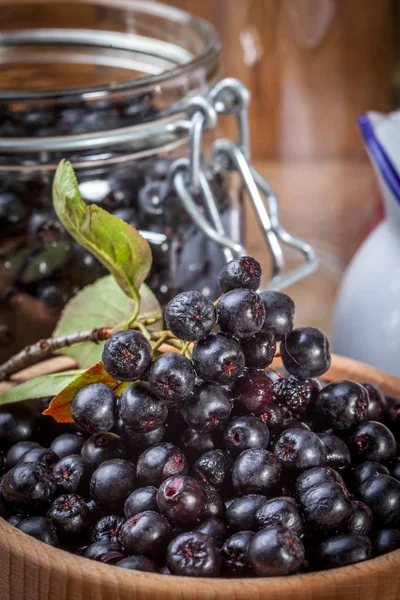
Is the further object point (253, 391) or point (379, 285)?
point (379, 285)

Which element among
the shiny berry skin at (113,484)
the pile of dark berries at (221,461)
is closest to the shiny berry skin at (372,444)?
the pile of dark berries at (221,461)

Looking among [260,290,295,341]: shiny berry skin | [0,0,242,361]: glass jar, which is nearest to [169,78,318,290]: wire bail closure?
[0,0,242,361]: glass jar

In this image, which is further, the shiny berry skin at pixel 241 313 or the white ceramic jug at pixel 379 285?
the white ceramic jug at pixel 379 285

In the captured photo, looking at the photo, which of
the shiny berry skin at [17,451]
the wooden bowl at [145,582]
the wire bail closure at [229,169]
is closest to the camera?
the wooden bowl at [145,582]

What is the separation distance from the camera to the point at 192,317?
36 centimetres

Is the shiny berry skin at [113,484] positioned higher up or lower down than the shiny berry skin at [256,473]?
lower down

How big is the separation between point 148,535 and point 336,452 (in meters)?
0.10

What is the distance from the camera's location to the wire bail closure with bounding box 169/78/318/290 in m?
0.57

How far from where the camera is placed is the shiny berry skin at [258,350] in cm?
37

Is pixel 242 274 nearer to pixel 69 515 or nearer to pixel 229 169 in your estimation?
pixel 69 515

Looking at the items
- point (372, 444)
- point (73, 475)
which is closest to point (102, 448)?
point (73, 475)

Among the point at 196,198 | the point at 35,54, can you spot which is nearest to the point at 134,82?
the point at 196,198

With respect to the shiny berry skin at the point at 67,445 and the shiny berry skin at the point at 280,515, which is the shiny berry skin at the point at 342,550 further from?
the shiny berry skin at the point at 67,445

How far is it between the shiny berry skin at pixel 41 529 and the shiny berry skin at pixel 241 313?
4.3 inches
